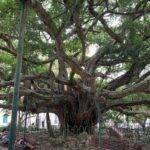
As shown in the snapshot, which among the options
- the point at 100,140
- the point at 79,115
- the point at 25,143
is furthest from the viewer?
the point at 79,115

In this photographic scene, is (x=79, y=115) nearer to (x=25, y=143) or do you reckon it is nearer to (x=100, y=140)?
(x=100, y=140)

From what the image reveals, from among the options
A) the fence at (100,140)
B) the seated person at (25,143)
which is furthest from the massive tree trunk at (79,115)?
the seated person at (25,143)

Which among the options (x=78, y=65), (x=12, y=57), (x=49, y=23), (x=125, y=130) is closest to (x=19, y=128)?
(x=12, y=57)

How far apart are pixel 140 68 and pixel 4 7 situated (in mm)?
3984

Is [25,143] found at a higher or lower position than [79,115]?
lower

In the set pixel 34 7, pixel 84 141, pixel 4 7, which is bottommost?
pixel 84 141

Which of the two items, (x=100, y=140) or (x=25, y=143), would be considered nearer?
(x=100, y=140)

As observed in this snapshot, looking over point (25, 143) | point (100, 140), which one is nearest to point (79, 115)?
point (100, 140)

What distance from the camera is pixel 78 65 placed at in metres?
8.98

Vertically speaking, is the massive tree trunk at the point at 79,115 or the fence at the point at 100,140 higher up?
the massive tree trunk at the point at 79,115

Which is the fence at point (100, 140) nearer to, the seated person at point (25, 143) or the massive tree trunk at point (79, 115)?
the seated person at point (25, 143)

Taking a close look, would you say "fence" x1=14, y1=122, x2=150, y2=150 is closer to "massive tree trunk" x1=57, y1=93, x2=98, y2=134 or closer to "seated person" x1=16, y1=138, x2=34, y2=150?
"seated person" x1=16, y1=138, x2=34, y2=150

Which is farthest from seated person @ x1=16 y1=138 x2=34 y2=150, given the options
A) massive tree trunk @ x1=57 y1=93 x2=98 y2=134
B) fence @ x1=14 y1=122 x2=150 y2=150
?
massive tree trunk @ x1=57 y1=93 x2=98 y2=134

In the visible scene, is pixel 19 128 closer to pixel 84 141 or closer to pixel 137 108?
pixel 84 141
